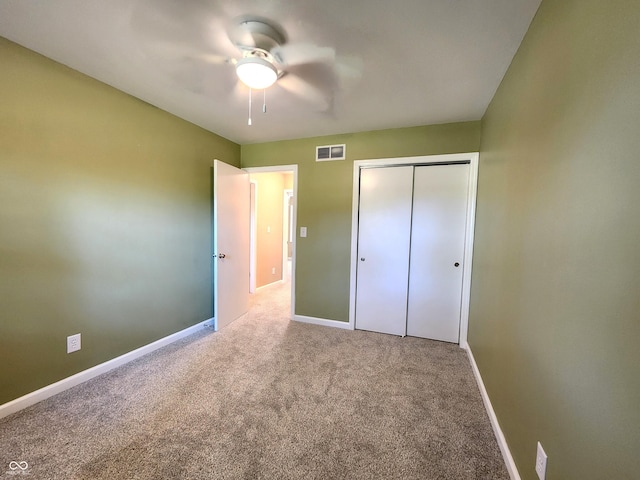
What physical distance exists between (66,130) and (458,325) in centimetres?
390

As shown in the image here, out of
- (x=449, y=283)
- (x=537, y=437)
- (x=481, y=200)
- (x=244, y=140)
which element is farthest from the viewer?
(x=244, y=140)

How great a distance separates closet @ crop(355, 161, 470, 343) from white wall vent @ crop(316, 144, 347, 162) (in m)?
0.33

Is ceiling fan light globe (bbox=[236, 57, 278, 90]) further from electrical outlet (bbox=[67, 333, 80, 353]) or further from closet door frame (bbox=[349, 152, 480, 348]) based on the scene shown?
electrical outlet (bbox=[67, 333, 80, 353])

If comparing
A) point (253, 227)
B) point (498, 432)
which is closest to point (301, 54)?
point (498, 432)

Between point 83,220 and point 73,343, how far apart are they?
3.10 feet

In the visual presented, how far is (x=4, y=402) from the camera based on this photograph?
5.27ft

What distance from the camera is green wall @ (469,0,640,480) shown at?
2.15 ft

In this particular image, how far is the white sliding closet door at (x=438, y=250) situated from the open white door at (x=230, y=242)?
7.05 ft

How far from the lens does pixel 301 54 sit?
162 cm

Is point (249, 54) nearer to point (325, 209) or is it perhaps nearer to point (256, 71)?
point (256, 71)

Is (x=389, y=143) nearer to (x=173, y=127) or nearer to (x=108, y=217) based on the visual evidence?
(x=173, y=127)

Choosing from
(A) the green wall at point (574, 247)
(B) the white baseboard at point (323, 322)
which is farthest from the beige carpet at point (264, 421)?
(B) the white baseboard at point (323, 322)

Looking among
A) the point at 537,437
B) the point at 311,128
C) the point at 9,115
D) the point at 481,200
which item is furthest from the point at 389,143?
the point at 9,115

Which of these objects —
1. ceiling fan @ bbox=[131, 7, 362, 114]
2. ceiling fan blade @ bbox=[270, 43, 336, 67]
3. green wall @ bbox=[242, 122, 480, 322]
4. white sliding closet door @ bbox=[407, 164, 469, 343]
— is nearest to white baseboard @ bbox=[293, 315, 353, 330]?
green wall @ bbox=[242, 122, 480, 322]
